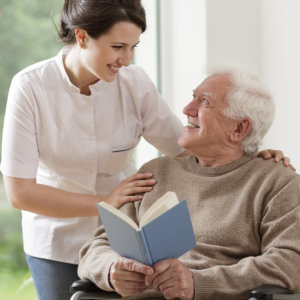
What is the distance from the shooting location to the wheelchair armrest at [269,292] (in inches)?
71.0

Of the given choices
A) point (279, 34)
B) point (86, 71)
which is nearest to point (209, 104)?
point (86, 71)

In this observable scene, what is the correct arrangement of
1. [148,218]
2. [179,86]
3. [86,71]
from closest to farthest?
[148,218] → [86,71] → [179,86]

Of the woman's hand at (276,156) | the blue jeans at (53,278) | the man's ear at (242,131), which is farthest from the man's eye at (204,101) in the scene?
the blue jeans at (53,278)

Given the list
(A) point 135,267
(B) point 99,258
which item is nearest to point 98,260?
(B) point 99,258

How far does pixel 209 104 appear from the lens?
2.28m

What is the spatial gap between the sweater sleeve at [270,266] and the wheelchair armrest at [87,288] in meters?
0.31

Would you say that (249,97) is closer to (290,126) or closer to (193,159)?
(193,159)

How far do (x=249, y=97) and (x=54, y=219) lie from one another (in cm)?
92

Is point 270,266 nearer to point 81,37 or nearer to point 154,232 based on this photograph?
point 154,232

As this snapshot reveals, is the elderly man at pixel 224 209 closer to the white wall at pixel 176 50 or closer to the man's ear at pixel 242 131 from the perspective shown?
the man's ear at pixel 242 131

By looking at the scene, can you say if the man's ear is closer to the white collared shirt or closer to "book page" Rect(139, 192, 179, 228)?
the white collared shirt

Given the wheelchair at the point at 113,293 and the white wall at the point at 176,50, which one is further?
the white wall at the point at 176,50

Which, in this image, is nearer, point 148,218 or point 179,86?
point 148,218

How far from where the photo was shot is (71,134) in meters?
2.38
